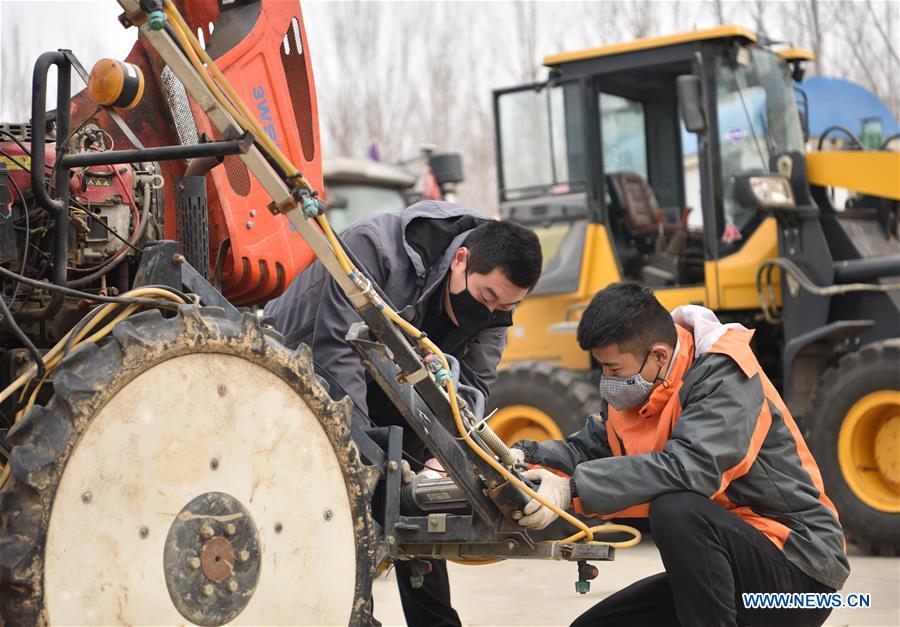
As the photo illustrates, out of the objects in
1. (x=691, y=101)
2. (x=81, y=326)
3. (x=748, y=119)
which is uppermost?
(x=691, y=101)

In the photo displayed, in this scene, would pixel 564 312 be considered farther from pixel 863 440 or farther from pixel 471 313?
pixel 471 313

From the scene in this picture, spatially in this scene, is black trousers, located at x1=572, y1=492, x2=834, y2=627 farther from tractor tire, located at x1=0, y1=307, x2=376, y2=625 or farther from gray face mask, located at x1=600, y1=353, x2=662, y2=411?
tractor tire, located at x1=0, y1=307, x2=376, y2=625

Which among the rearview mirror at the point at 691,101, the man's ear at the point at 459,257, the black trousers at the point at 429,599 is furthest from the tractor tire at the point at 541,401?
the man's ear at the point at 459,257

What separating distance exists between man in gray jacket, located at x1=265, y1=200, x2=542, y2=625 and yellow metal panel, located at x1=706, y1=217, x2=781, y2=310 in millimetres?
3603

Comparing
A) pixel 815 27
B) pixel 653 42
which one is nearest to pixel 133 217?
pixel 653 42

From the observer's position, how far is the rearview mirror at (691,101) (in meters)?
7.43

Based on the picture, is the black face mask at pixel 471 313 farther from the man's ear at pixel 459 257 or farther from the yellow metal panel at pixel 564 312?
the yellow metal panel at pixel 564 312

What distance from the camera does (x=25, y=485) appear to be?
2672 mm

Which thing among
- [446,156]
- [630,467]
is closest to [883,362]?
[446,156]

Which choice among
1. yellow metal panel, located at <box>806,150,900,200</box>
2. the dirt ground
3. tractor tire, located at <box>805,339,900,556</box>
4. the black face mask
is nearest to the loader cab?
yellow metal panel, located at <box>806,150,900,200</box>

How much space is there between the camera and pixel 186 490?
298 centimetres

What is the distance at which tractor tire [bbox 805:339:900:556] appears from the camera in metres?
6.88

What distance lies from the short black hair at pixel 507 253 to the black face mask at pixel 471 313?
0.30 ft

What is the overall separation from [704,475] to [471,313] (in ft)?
3.58
